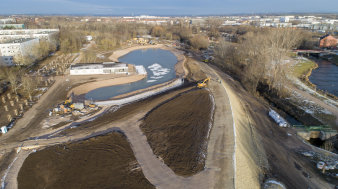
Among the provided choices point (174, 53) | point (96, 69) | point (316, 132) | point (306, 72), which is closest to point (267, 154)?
point (316, 132)

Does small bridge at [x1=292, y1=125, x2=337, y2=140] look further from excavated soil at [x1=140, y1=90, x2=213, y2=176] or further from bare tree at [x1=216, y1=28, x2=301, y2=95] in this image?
bare tree at [x1=216, y1=28, x2=301, y2=95]

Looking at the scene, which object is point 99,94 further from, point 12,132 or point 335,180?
point 335,180

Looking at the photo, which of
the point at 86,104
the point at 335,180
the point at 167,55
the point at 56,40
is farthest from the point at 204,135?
the point at 56,40

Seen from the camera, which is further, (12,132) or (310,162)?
(12,132)

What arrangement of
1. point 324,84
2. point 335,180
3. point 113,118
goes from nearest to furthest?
point 335,180
point 113,118
point 324,84

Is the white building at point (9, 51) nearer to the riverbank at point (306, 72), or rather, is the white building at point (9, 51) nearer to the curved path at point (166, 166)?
the curved path at point (166, 166)

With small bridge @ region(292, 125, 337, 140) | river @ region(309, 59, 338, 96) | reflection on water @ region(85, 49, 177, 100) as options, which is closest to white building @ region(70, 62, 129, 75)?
reflection on water @ region(85, 49, 177, 100)
